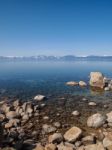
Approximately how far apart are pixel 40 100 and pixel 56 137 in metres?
19.4

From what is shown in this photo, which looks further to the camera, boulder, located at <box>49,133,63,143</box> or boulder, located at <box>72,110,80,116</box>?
boulder, located at <box>72,110,80,116</box>

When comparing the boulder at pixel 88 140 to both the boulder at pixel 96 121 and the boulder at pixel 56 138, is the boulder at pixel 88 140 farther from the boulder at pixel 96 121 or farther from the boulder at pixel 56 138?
the boulder at pixel 96 121

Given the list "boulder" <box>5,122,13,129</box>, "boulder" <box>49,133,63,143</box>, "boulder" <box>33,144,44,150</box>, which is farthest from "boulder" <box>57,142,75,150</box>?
"boulder" <box>5,122,13,129</box>

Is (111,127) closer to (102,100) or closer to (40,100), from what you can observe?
(102,100)

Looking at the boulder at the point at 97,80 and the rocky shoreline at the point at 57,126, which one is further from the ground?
the boulder at the point at 97,80

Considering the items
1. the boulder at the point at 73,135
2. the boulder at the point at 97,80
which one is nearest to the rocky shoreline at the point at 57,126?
the boulder at the point at 73,135

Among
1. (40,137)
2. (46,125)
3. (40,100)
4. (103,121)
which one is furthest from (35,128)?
(40,100)

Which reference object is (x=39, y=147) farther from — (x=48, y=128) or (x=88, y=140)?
(x=48, y=128)

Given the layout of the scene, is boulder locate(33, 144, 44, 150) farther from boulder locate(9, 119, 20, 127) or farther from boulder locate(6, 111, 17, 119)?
boulder locate(6, 111, 17, 119)

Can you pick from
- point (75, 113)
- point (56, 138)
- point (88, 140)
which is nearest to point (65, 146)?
point (56, 138)

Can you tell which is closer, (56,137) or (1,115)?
(56,137)

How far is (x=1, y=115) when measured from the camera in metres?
32.8

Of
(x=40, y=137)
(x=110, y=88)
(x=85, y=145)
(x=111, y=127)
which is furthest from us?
(x=110, y=88)

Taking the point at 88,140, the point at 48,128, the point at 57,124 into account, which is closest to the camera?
the point at 88,140
